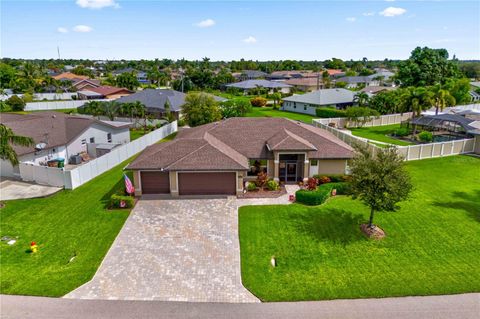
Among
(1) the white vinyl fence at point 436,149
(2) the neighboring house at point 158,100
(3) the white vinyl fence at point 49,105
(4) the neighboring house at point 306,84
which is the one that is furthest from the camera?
(4) the neighboring house at point 306,84

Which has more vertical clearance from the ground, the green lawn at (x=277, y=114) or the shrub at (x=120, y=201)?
the green lawn at (x=277, y=114)

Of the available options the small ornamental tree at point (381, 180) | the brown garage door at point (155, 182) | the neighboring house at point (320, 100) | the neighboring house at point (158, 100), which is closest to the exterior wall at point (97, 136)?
the neighboring house at point (158, 100)

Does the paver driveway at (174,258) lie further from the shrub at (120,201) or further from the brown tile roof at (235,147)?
the brown tile roof at (235,147)

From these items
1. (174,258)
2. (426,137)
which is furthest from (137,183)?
(426,137)

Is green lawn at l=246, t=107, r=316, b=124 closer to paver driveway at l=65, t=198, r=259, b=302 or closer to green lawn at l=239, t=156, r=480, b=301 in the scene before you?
green lawn at l=239, t=156, r=480, b=301

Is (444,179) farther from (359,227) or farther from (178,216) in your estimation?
(178,216)

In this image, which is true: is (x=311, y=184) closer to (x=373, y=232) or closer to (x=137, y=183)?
(x=373, y=232)

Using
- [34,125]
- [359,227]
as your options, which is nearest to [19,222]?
[34,125]
